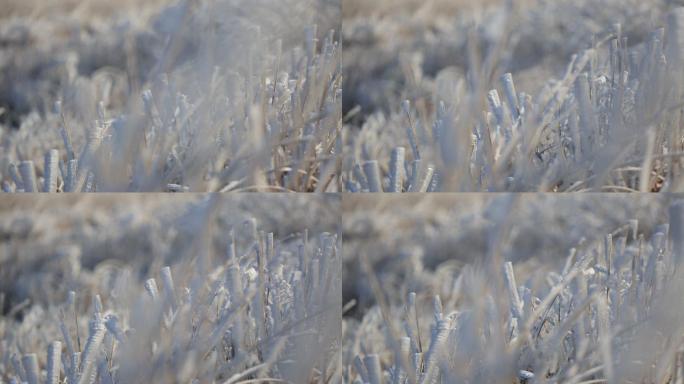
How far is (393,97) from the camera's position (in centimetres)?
146

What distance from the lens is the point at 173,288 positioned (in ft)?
4.71

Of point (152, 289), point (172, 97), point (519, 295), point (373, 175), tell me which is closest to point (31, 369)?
point (152, 289)

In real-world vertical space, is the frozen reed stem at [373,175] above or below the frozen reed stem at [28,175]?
below

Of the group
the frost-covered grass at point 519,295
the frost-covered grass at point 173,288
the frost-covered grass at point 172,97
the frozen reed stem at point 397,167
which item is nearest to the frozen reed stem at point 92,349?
the frost-covered grass at point 173,288

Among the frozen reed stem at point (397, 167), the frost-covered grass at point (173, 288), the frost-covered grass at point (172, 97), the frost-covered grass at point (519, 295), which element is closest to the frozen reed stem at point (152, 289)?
the frost-covered grass at point (173, 288)

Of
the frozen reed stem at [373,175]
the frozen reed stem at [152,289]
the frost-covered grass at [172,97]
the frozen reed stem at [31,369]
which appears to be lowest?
the frozen reed stem at [31,369]

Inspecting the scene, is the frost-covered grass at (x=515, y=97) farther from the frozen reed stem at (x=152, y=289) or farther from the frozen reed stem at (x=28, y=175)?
the frozen reed stem at (x=28, y=175)

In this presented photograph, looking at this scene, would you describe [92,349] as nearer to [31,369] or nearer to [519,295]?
[31,369]

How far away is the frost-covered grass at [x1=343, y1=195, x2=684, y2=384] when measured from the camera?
141 cm

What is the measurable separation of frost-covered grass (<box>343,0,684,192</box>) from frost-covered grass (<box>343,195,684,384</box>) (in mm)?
46

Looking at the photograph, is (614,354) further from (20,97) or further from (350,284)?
(20,97)

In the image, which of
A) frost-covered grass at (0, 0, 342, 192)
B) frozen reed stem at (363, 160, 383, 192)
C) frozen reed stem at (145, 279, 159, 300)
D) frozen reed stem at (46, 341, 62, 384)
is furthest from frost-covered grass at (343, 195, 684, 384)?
frozen reed stem at (46, 341, 62, 384)

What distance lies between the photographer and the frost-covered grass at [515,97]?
1414 millimetres

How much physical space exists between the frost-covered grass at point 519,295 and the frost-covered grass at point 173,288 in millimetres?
72
